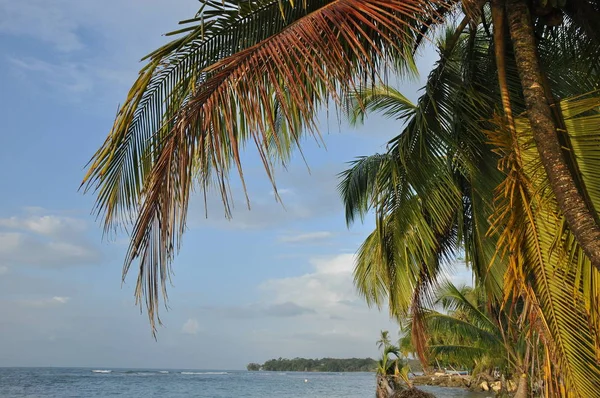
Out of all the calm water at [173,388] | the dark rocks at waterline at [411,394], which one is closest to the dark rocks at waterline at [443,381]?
the calm water at [173,388]

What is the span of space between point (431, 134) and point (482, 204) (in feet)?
2.86

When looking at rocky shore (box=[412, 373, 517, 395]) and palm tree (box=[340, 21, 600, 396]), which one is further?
rocky shore (box=[412, 373, 517, 395])

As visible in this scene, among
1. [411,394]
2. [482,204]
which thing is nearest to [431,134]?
[482,204]

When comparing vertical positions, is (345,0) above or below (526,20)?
below

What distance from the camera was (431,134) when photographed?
6445 millimetres

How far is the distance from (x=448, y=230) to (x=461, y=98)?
2835 mm

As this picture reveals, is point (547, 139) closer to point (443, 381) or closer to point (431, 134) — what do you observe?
point (431, 134)

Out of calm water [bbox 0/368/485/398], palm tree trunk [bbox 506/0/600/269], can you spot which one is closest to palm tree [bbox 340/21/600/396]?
palm tree trunk [bbox 506/0/600/269]

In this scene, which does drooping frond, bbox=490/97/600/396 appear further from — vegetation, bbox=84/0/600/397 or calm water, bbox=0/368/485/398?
calm water, bbox=0/368/485/398

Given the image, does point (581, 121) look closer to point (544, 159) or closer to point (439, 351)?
point (544, 159)

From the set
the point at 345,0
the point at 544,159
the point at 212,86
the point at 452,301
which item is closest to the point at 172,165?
the point at 212,86

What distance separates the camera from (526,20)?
464 centimetres

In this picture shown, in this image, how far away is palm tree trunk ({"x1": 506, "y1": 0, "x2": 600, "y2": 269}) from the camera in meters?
3.83

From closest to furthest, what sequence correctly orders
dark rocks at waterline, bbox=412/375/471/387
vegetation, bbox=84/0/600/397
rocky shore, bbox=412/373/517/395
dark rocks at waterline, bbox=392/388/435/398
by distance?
vegetation, bbox=84/0/600/397 → dark rocks at waterline, bbox=392/388/435/398 → rocky shore, bbox=412/373/517/395 → dark rocks at waterline, bbox=412/375/471/387
